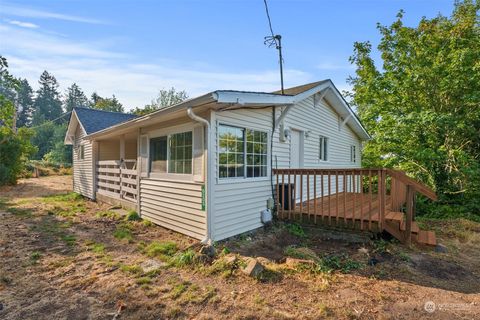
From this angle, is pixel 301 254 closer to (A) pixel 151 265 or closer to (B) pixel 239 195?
(B) pixel 239 195

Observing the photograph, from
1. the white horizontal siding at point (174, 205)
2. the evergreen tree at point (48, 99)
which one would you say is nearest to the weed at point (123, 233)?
the white horizontal siding at point (174, 205)

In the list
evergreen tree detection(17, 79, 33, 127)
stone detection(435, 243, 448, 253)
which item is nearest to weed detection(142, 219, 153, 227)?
stone detection(435, 243, 448, 253)

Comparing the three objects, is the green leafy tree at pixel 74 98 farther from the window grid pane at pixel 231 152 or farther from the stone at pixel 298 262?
the stone at pixel 298 262

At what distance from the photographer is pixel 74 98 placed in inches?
2415

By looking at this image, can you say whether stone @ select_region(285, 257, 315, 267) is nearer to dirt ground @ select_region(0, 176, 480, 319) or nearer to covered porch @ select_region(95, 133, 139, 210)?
dirt ground @ select_region(0, 176, 480, 319)

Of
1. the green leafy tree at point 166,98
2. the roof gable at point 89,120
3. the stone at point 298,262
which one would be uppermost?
the green leafy tree at point 166,98

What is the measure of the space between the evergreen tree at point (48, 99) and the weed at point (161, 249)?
6200 cm

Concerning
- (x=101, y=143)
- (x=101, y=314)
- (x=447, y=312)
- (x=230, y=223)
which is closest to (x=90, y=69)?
(x=101, y=143)

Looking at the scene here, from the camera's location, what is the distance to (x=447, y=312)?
276cm

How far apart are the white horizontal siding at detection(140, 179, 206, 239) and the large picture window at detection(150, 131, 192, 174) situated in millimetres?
312

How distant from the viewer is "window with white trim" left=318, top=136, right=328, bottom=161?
900 centimetres

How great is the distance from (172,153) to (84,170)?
7634mm

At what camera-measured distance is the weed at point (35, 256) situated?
13.4ft

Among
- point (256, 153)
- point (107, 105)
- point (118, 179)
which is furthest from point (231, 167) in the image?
point (107, 105)
